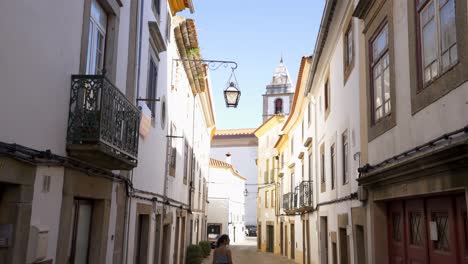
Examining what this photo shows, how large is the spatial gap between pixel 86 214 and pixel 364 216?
4.66m

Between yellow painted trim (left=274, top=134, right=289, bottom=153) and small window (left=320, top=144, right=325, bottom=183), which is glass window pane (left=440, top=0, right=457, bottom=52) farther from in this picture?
yellow painted trim (left=274, top=134, right=289, bottom=153)

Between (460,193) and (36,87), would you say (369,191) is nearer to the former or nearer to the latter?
(460,193)

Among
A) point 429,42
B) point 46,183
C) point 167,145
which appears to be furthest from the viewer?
point 167,145

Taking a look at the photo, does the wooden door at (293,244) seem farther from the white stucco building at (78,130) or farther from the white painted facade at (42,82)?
the white painted facade at (42,82)

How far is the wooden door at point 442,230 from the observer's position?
5305 mm

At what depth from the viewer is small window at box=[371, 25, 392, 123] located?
24.6 feet

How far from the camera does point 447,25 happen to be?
202 inches

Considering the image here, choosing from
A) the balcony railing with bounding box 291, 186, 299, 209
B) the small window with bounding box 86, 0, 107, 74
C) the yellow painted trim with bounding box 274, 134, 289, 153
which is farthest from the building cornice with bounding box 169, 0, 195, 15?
the yellow painted trim with bounding box 274, 134, 289, 153

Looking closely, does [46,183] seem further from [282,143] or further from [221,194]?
[221,194]

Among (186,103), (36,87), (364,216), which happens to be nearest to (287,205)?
(186,103)

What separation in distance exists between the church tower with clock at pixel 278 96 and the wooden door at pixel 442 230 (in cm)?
5811

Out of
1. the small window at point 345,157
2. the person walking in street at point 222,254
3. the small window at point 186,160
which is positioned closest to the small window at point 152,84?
the person walking in street at point 222,254

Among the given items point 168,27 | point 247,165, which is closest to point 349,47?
point 168,27

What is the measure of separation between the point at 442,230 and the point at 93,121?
13.5 ft
